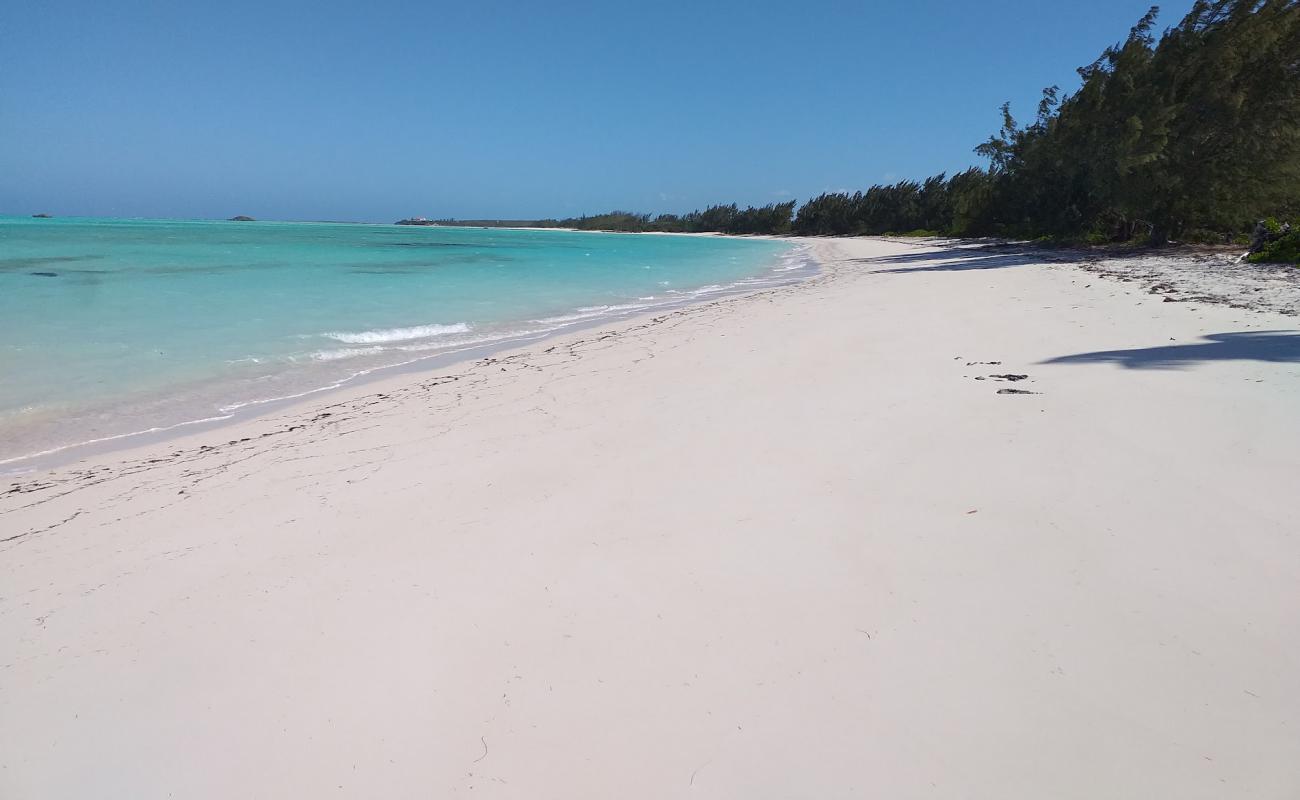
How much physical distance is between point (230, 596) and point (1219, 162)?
25550mm

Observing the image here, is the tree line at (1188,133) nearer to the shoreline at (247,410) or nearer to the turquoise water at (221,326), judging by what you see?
the turquoise water at (221,326)

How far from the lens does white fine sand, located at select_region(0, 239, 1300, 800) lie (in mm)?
1636

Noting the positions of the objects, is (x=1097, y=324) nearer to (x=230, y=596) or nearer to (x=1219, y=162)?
(x=230, y=596)

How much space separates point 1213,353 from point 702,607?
545 cm

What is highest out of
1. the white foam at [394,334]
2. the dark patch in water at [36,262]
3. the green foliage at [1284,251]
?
the green foliage at [1284,251]

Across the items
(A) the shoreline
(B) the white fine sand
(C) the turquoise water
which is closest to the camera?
(B) the white fine sand

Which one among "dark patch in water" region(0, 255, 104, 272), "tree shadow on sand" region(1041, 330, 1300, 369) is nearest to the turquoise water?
"dark patch in water" region(0, 255, 104, 272)

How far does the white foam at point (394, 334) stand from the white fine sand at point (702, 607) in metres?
5.21

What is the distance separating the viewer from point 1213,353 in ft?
16.0

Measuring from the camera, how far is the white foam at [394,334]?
9.56m

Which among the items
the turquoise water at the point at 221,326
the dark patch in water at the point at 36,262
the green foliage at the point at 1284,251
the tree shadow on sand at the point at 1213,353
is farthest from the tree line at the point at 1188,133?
the dark patch in water at the point at 36,262

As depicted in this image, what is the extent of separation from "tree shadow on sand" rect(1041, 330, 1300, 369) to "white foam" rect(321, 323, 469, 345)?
920 cm

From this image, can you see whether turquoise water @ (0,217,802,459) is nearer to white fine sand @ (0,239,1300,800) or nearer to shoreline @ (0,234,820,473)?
shoreline @ (0,234,820,473)

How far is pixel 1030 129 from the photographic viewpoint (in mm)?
27641
